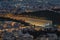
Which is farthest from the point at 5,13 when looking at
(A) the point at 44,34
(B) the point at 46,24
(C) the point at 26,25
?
(A) the point at 44,34

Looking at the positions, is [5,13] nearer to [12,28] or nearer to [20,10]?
[20,10]

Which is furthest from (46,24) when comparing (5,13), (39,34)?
(5,13)

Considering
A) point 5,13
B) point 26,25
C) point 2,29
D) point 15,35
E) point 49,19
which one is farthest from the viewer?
point 5,13

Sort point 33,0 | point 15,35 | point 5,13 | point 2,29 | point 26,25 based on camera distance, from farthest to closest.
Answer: point 33,0 < point 5,13 < point 26,25 < point 2,29 < point 15,35

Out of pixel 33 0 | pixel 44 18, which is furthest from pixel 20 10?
pixel 33 0

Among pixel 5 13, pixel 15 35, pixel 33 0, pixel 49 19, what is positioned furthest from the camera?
pixel 33 0

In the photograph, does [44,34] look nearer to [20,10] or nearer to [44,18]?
[44,18]

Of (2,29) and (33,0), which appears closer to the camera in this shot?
(2,29)

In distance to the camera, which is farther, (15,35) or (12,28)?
(12,28)

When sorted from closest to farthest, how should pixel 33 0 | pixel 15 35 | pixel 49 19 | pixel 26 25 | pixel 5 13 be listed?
1. pixel 15 35
2. pixel 26 25
3. pixel 49 19
4. pixel 5 13
5. pixel 33 0
